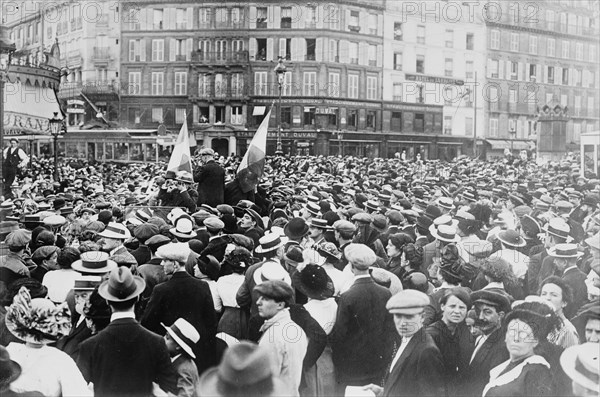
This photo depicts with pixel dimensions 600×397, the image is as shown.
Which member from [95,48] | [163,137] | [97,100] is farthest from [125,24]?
[163,137]

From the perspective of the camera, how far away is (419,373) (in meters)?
4.61

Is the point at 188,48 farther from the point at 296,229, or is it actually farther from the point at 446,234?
the point at 446,234

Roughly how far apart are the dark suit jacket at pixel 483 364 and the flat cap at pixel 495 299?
18 centimetres

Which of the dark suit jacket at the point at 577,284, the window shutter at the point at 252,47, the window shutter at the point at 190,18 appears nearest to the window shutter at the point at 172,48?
the window shutter at the point at 190,18

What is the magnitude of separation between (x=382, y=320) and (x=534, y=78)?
5155 centimetres

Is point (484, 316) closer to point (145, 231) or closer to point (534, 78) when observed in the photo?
point (145, 231)

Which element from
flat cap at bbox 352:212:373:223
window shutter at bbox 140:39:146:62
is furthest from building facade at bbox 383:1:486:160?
flat cap at bbox 352:212:373:223

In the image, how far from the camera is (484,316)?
5117 millimetres

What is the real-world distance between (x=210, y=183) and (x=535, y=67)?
4806cm

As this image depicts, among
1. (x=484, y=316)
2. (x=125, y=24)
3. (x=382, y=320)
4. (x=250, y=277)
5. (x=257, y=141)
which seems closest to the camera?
(x=484, y=316)

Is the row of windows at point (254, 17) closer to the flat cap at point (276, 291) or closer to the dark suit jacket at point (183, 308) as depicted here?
the dark suit jacket at point (183, 308)

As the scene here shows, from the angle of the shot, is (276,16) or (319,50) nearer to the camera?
(276,16)

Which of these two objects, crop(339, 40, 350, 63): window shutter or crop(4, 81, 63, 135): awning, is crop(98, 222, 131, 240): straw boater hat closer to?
crop(4, 81, 63, 135): awning

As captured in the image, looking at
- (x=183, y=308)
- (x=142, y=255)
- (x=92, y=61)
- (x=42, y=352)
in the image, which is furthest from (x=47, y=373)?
(x=92, y=61)
